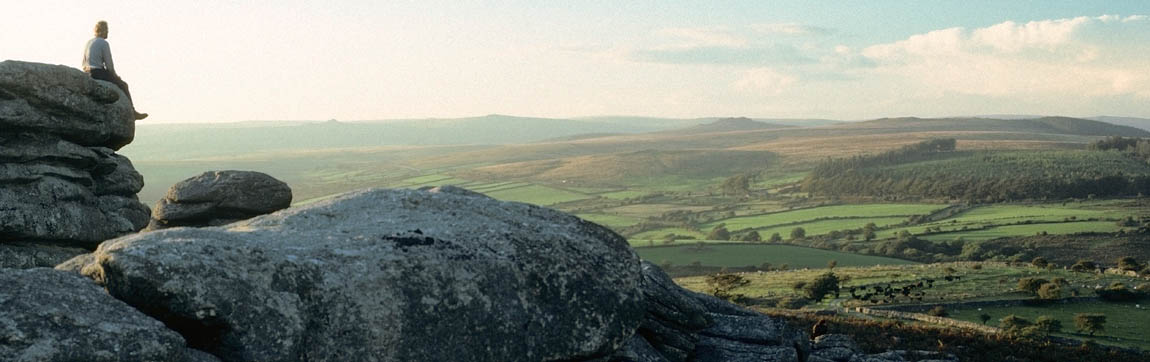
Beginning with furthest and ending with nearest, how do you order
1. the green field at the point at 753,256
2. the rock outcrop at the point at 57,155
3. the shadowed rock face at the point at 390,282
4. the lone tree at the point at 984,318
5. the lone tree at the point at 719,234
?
the lone tree at the point at 719,234 < the green field at the point at 753,256 < the lone tree at the point at 984,318 < the rock outcrop at the point at 57,155 < the shadowed rock face at the point at 390,282

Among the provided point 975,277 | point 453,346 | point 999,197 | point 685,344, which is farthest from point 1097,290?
point 999,197

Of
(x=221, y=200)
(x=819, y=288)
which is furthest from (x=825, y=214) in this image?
(x=221, y=200)

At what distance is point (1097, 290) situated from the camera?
8069cm

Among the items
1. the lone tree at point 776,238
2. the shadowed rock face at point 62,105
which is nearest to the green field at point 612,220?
the lone tree at point 776,238

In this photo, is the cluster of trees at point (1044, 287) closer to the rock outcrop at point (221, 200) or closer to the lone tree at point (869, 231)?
the lone tree at point (869, 231)

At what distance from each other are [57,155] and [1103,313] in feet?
258

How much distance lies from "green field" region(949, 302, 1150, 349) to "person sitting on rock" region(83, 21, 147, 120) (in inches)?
2463

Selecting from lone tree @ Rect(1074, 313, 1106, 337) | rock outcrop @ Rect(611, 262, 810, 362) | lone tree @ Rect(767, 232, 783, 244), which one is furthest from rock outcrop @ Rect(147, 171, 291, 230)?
lone tree @ Rect(767, 232, 783, 244)

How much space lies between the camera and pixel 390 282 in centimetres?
1392

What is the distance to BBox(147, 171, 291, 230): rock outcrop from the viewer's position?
26766mm

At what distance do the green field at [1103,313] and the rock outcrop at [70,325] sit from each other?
64232 mm

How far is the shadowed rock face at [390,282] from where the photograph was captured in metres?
12.4

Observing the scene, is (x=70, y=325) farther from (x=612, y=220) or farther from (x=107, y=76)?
(x=612, y=220)

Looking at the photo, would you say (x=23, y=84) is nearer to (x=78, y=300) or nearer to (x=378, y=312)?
(x=78, y=300)
